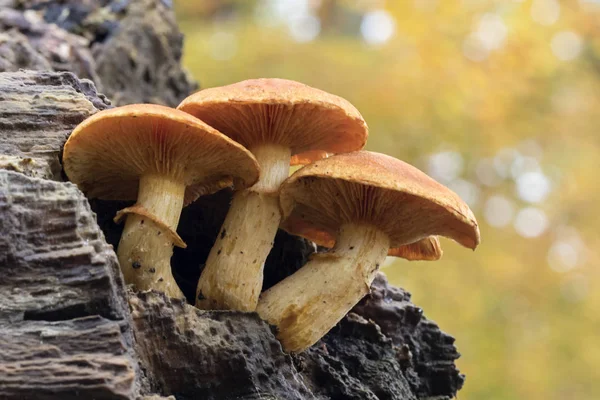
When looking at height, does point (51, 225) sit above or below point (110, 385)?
above

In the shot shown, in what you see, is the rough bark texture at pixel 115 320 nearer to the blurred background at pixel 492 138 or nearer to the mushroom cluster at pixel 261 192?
the mushroom cluster at pixel 261 192

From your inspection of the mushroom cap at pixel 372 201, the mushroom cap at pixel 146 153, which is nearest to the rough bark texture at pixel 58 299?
the mushroom cap at pixel 146 153

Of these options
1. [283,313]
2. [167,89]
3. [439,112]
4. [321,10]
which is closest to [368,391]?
[283,313]

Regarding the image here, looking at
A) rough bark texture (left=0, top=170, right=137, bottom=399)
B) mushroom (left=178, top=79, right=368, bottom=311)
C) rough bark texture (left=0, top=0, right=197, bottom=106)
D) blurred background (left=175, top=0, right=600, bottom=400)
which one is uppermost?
blurred background (left=175, top=0, right=600, bottom=400)

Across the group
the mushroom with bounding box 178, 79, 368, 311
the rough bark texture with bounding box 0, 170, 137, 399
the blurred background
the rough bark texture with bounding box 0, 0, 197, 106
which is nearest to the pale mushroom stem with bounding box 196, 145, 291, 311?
the mushroom with bounding box 178, 79, 368, 311

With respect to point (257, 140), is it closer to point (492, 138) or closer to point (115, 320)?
point (115, 320)

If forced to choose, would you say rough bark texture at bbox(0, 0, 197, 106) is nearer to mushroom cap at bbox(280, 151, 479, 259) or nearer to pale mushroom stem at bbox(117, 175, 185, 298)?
pale mushroom stem at bbox(117, 175, 185, 298)

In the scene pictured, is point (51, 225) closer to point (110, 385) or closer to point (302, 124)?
point (110, 385)
